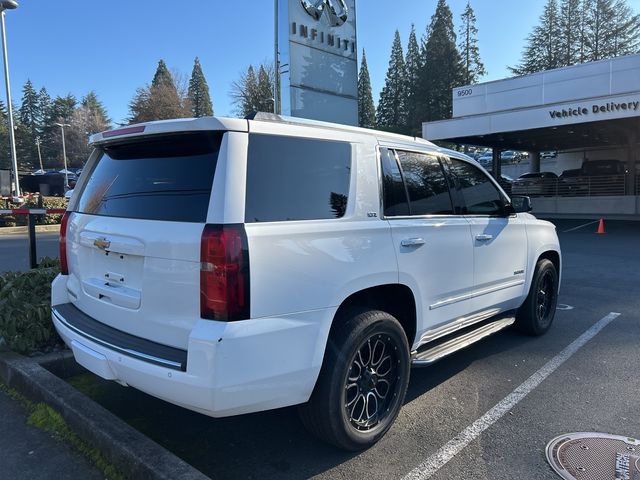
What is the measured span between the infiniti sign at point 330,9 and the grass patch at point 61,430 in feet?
24.1

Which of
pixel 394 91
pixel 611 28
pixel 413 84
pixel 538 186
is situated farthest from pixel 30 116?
pixel 538 186

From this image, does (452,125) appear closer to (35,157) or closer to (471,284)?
(471,284)

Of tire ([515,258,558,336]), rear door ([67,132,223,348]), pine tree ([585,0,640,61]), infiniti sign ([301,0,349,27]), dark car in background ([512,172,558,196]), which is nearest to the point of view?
rear door ([67,132,223,348])

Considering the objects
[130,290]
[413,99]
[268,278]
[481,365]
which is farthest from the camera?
[413,99]

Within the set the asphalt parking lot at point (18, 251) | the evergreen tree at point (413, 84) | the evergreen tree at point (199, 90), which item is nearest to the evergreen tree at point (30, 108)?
the evergreen tree at point (199, 90)

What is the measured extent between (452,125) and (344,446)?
21610 mm

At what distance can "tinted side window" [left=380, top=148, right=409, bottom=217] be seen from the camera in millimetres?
3389

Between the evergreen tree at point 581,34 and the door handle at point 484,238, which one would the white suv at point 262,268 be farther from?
the evergreen tree at point 581,34

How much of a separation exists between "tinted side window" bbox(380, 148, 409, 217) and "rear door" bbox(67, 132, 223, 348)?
124 centimetres

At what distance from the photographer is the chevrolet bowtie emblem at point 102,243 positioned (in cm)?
300

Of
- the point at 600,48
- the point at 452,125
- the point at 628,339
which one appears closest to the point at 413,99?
the point at 600,48

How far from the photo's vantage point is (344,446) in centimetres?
300

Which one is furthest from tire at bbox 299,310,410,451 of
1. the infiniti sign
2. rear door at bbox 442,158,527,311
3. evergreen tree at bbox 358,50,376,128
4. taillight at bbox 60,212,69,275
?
evergreen tree at bbox 358,50,376,128

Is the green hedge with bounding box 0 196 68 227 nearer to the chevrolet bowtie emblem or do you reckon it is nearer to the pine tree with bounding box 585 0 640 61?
the chevrolet bowtie emblem
